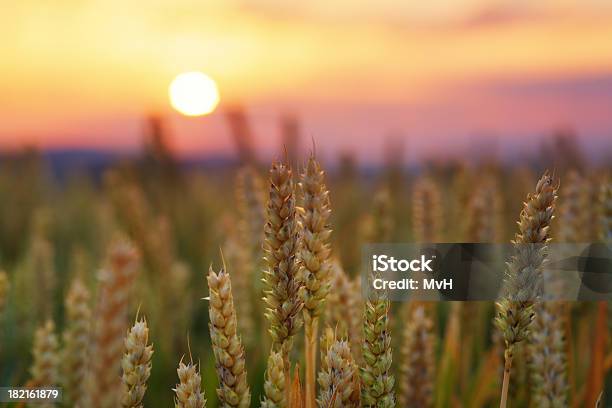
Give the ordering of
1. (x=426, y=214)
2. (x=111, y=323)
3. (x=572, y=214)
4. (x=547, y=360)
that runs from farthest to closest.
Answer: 1. (x=426, y=214)
2. (x=572, y=214)
3. (x=547, y=360)
4. (x=111, y=323)

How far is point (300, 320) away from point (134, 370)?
1.01ft

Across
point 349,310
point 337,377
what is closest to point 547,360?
point 349,310

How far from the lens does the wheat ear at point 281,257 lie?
1091mm

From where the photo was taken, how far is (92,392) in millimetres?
732

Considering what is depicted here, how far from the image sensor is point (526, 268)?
1.11 m

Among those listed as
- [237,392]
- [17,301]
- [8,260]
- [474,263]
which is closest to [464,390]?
[474,263]

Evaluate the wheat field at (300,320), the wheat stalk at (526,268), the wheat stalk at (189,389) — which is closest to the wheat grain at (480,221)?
the wheat field at (300,320)

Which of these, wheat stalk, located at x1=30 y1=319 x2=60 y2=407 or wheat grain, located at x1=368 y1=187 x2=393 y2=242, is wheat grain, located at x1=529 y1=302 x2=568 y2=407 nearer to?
wheat grain, located at x1=368 y1=187 x2=393 y2=242

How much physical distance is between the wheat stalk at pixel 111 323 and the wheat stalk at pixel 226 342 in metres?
0.34

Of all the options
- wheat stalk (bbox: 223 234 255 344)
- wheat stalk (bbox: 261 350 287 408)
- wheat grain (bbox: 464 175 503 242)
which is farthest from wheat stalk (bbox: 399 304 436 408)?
wheat stalk (bbox: 223 234 255 344)

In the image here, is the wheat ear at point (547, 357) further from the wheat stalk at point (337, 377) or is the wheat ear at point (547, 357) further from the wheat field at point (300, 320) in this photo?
the wheat stalk at point (337, 377)

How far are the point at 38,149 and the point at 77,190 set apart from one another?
12.4ft

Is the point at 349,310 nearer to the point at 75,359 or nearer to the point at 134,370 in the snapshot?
the point at 134,370

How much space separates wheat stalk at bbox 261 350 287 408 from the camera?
112 centimetres
